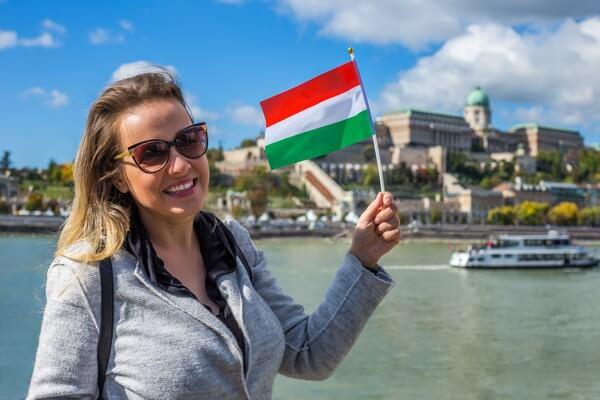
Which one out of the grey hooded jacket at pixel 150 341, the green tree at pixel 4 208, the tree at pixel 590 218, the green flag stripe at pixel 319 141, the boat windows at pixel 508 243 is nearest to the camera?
the grey hooded jacket at pixel 150 341

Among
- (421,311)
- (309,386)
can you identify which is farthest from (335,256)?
(309,386)

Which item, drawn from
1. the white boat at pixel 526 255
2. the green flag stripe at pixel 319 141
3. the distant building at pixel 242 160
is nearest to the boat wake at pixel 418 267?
the white boat at pixel 526 255

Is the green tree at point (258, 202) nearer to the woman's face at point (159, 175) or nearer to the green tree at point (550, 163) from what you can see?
the green tree at point (550, 163)

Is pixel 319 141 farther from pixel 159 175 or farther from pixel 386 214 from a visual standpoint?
pixel 159 175

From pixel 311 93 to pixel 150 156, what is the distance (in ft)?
1.89

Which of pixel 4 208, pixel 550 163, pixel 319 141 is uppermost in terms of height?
pixel 550 163

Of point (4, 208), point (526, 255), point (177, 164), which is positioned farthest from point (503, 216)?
point (177, 164)

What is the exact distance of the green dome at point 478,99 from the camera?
91.5 m

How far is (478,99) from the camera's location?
301 ft

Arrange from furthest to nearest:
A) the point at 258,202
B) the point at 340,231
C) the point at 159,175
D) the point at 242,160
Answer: the point at 242,160, the point at 258,202, the point at 340,231, the point at 159,175

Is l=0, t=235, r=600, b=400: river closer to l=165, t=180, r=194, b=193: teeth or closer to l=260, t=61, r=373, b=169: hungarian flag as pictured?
l=165, t=180, r=194, b=193: teeth

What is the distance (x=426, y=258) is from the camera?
30.8m

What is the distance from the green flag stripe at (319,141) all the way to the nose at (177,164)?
0.40 metres

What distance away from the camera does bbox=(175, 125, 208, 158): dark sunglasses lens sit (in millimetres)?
1605
